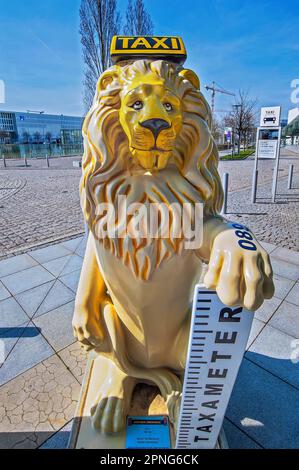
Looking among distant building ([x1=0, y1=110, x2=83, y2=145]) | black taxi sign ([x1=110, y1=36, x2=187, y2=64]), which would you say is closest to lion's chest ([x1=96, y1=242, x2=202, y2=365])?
black taxi sign ([x1=110, y1=36, x2=187, y2=64])

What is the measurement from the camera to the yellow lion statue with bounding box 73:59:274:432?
997mm

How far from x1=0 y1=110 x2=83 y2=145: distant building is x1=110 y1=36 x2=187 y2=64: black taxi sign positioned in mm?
63506

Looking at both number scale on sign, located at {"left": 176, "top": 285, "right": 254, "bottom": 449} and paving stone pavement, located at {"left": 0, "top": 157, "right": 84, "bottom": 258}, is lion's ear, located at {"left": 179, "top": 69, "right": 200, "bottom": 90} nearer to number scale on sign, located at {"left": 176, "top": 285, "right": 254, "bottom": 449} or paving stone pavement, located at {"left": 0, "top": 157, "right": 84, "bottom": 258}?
number scale on sign, located at {"left": 176, "top": 285, "right": 254, "bottom": 449}

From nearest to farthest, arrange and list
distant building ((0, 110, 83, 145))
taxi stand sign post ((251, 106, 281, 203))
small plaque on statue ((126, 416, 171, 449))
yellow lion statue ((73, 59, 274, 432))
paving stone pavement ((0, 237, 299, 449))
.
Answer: yellow lion statue ((73, 59, 274, 432))
small plaque on statue ((126, 416, 171, 449))
paving stone pavement ((0, 237, 299, 449))
taxi stand sign post ((251, 106, 281, 203))
distant building ((0, 110, 83, 145))

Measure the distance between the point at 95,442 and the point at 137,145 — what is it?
166 cm

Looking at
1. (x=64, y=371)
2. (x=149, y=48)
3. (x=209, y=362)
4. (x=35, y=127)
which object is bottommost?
(x=64, y=371)

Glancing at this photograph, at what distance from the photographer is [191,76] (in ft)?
4.00

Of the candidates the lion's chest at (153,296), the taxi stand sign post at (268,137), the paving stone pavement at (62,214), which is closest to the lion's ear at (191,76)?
the lion's chest at (153,296)

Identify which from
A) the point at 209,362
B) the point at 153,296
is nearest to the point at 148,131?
the point at 153,296

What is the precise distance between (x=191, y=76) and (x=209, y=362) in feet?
4.12

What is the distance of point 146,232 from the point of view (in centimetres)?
122

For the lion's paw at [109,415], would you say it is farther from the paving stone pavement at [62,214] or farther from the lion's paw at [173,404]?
the paving stone pavement at [62,214]

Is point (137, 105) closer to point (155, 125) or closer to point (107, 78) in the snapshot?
point (155, 125)

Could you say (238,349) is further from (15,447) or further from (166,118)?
(15,447)
